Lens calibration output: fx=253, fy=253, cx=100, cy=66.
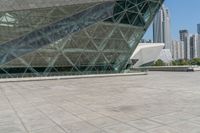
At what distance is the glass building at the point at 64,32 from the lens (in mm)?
29562

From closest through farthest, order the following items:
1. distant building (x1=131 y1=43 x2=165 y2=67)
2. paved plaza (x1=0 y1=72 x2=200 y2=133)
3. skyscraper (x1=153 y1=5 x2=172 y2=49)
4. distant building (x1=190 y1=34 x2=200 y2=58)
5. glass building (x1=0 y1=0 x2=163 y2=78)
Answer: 1. paved plaza (x1=0 y1=72 x2=200 y2=133)
2. glass building (x1=0 y1=0 x2=163 y2=78)
3. distant building (x1=131 y1=43 x2=165 y2=67)
4. distant building (x1=190 y1=34 x2=200 y2=58)
5. skyscraper (x1=153 y1=5 x2=172 y2=49)

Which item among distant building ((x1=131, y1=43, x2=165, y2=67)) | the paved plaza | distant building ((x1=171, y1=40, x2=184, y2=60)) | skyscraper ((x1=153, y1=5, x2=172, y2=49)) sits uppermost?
skyscraper ((x1=153, y1=5, x2=172, y2=49))

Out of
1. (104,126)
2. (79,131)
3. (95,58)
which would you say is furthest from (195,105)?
(95,58)

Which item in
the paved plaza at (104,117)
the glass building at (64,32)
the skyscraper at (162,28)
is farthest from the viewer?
the skyscraper at (162,28)

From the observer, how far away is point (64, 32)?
31.1 metres

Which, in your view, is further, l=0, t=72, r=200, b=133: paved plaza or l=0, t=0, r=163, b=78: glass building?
l=0, t=0, r=163, b=78: glass building

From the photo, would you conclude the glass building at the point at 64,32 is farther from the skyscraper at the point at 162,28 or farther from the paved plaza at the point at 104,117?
the skyscraper at the point at 162,28

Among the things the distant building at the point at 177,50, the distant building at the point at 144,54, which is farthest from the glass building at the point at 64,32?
the distant building at the point at 177,50

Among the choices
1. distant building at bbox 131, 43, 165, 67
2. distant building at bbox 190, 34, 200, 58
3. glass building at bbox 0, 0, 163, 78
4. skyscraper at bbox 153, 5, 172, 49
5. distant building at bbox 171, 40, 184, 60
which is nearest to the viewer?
glass building at bbox 0, 0, 163, 78

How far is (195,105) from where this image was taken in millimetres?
9672

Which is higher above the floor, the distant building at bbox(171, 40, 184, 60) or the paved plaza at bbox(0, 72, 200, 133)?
the distant building at bbox(171, 40, 184, 60)

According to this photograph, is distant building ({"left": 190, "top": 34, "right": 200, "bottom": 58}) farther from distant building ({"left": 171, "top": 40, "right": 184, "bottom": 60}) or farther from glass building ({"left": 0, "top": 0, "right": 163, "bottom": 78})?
glass building ({"left": 0, "top": 0, "right": 163, "bottom": 78})

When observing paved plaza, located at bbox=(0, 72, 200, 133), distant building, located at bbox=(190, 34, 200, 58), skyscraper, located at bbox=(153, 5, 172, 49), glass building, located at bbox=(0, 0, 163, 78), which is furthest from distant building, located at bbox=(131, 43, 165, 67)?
skyscraper, located at bbox=(153, 5, 172, 49)

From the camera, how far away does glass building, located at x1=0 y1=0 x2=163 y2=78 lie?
29.6 meters
